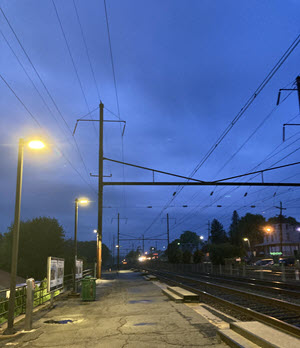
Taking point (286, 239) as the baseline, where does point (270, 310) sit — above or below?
below

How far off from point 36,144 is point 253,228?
122 m

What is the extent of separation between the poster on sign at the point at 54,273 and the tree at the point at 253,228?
352 feet

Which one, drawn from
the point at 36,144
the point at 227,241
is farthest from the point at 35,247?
the point at 227,241

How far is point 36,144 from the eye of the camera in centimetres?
1009

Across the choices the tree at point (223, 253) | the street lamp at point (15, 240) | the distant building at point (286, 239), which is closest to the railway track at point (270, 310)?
the street lamp at point (15, 240)

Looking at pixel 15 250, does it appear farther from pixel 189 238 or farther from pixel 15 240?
pixel 189 238

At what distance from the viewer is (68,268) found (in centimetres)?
4719

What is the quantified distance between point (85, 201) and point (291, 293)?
39.5 ft

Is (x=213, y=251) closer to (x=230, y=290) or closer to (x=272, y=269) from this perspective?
(x=272, y=269)

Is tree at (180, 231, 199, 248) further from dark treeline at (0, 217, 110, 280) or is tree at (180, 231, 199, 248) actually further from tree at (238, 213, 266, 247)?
dark treeline at (0, 217, 110, 280)

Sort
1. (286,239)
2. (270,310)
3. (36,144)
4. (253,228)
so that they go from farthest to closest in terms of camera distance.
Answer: (253,228), (286,239), (270,310), (36,144)

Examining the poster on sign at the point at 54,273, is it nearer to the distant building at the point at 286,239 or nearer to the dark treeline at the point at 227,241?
the dark treeline at the point at 227,241

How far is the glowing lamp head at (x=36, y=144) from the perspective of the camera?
32.9 ft

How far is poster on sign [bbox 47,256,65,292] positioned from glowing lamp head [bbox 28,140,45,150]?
17.2 ft
